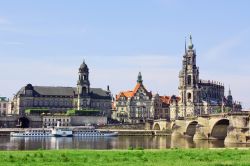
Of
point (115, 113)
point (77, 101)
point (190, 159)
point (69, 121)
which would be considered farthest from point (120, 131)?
point (190, 159)

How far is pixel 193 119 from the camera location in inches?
4070

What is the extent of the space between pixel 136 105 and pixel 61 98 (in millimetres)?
25729

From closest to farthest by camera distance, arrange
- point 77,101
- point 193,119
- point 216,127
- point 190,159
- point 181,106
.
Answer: point 190,159, point 216,127, point 193,119, point 77,101, point 181,106

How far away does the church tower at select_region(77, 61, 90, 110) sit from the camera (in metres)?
150

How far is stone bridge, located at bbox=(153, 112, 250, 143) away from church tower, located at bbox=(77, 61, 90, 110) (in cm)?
2765

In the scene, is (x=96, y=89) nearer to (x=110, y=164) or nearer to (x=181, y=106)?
(x=181, y=106)

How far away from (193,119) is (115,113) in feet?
213

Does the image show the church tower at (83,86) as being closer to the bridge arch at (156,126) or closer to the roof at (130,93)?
the roof at (130,93)

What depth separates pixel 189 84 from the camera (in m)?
162

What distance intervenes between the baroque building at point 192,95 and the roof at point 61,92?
2411 centimetres

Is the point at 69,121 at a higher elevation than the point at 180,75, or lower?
lower

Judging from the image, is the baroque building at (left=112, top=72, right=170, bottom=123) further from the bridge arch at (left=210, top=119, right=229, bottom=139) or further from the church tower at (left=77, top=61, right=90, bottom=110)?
the bridge arch at (left=210, top=119, right=229, bottom=139)

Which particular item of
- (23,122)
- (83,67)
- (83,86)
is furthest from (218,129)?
(83,67)

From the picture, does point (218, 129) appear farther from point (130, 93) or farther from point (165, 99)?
point (165, 99)
